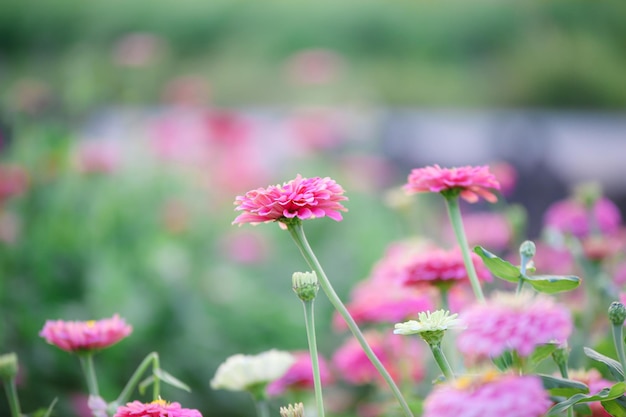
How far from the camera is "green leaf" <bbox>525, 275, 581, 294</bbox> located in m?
0.43

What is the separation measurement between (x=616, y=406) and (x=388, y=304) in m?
0.30

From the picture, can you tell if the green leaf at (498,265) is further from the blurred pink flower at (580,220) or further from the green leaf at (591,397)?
the blurred pink flower at (580,220)

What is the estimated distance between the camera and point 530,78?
3.15 m

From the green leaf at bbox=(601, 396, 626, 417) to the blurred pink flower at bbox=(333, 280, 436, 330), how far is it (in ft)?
→ 0.86

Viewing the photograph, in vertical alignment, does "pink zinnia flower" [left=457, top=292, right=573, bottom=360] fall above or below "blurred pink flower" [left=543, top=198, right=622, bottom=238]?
above

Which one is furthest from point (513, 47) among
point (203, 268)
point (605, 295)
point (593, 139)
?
point (605, 295)

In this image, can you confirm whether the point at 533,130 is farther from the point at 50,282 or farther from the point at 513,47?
the point at 50,282

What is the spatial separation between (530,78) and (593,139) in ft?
1.21

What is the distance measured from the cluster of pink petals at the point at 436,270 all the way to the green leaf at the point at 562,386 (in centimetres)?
15

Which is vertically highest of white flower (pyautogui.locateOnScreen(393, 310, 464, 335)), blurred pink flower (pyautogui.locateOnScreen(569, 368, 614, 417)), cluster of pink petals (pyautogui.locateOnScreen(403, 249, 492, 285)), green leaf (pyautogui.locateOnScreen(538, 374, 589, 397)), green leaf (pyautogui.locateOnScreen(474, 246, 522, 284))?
green leaf (pyautogui.locateOnScreen(474, 246, 522, 284))

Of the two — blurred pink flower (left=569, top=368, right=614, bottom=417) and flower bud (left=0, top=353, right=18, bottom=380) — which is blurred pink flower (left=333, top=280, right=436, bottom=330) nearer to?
blurred pink flower (left=569, top=368, right=614, bottom=417)

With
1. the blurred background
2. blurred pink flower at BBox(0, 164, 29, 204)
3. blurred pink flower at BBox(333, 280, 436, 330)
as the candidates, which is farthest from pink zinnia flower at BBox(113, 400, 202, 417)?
blurred pink flower at BBox(0, 164, 29, 204)

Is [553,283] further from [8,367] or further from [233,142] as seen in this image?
[233,142]

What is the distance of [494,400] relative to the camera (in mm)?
316
